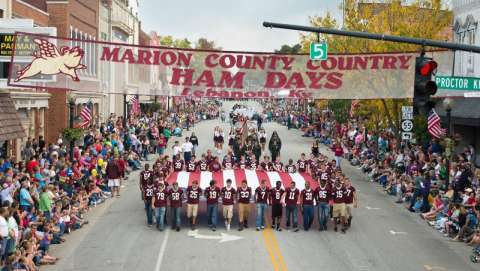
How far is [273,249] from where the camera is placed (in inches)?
779

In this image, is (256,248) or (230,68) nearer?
(230,68)

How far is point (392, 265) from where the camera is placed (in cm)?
1845

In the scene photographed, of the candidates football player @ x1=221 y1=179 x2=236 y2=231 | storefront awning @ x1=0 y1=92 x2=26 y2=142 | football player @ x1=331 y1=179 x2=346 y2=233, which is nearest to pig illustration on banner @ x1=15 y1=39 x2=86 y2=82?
football player @ x1=221 y1=179 x2=236 y2=231

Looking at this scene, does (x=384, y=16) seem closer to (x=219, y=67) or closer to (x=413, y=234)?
(x=413, y=234)

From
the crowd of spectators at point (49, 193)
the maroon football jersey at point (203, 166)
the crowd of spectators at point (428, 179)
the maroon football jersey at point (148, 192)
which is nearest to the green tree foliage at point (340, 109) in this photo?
the crowd of spectators at point (428, 179)

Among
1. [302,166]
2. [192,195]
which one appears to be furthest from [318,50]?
[302,166]

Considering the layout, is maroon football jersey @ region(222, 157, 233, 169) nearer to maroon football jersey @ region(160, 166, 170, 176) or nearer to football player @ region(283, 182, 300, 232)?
maroon football jersey @ region(160, 166, 170, 176)

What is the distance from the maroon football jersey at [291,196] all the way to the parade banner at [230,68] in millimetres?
3521

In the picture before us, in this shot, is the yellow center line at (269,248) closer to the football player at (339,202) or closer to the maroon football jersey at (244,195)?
the maroon football jersey at (244,195)

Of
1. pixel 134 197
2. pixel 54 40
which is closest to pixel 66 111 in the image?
pixel 134 197

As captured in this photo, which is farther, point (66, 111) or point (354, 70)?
point (66, 111)

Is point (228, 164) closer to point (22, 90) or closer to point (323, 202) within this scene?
point (323, 202)

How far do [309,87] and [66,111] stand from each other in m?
28.6

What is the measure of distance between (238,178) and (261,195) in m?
2.90
